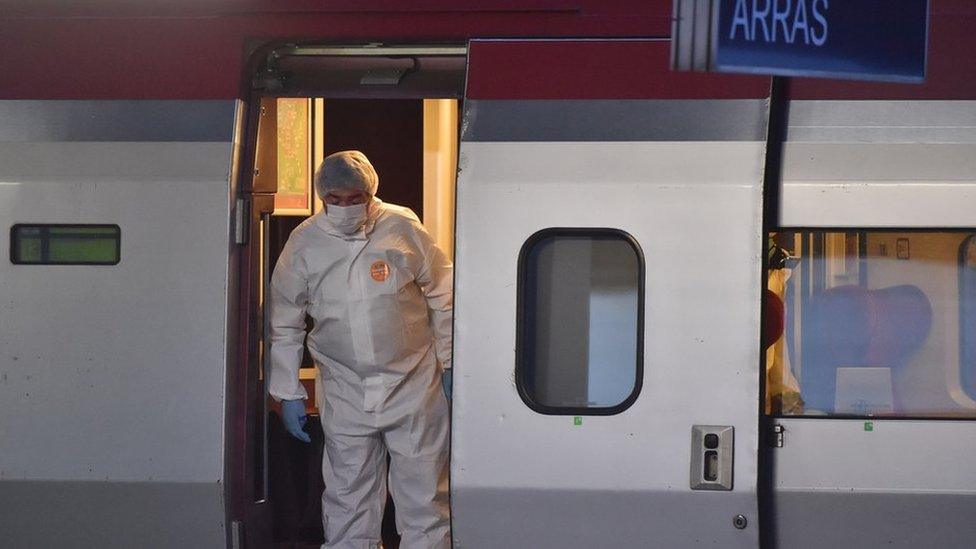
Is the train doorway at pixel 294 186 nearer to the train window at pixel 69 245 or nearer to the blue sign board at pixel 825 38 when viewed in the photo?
the train window at pixel 69 245

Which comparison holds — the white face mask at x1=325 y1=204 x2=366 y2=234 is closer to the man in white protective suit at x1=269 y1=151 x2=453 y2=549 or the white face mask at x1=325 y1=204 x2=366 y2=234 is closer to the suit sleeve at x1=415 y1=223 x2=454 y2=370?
the man in white protective suit at x1=269 y1=151 x2=453 y2=549

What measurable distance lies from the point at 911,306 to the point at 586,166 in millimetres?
1320

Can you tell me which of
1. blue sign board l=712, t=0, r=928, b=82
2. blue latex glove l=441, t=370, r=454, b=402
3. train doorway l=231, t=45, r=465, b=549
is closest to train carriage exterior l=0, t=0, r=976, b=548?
train doorway l=231, t=45, r=465, b=549

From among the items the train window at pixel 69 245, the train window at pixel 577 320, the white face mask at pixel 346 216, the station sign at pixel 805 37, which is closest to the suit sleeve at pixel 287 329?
the white face mask at pixel 346 216

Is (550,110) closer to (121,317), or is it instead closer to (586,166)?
(586,166)

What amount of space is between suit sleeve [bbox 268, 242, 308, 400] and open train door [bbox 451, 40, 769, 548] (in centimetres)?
94

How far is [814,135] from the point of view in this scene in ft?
16.8

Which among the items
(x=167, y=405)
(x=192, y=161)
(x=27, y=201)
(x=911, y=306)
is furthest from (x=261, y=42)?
(x=911, y=306)

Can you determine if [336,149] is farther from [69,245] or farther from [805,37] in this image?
[805,37]

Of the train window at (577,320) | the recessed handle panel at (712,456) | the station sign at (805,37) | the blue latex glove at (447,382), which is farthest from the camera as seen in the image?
the blue latex glove at (447,382)

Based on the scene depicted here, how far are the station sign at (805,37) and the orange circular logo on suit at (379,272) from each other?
2.03m

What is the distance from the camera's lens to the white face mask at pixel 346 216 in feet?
18.7

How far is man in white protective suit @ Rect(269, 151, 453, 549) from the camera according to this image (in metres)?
5.72

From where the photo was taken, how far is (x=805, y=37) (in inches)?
171
